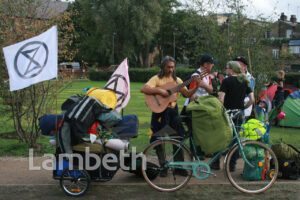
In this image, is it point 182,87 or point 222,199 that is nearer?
point 222,199

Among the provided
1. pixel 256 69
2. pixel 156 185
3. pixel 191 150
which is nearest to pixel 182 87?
pixel 191 150

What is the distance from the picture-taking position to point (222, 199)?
4918mm

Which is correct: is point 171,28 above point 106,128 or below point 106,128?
above

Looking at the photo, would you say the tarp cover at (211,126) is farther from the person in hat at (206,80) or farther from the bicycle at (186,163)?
the person in hat at (206,80)

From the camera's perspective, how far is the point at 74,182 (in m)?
4.99

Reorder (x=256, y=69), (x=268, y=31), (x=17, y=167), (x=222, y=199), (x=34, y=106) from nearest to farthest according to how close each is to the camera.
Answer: (x=222, y=199), (x=17, y=167), (x=34, y=106), (x=256, y=69), (x=268, y=31)

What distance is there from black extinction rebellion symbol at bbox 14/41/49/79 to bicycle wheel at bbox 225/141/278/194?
278 centimetres

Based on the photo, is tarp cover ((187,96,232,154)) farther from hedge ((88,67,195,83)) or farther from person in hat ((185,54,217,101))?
hedge ((88,67,195,83))

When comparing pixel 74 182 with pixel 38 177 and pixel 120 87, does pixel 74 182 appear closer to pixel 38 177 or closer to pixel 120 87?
pixel 38 177

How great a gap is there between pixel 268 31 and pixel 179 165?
7559 mm

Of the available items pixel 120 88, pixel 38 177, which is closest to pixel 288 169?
pixel 120 88

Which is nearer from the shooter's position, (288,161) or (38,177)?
(288,161)

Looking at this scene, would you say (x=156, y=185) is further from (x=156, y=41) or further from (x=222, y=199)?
(x=156, y=41)

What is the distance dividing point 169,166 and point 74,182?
4.18 ft
